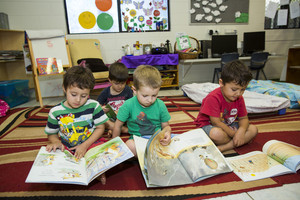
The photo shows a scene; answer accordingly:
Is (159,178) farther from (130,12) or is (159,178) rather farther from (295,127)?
(130,12)

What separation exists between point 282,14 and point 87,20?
3.96 meters

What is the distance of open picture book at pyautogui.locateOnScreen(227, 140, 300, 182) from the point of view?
92 cm

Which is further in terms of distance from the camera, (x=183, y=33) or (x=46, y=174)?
(x=183, y=33)

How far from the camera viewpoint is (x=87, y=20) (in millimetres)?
3338

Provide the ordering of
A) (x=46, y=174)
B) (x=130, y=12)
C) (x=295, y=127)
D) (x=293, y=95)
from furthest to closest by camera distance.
A: (x=130, y=12), (x=293, y=95), (x=295, y=127), (x=46, y=174)

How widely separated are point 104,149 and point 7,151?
86 cm

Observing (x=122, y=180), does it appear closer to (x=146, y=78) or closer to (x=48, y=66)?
(x=146, y=78)

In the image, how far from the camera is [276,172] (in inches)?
36.2

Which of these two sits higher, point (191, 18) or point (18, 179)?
point (191, 18)

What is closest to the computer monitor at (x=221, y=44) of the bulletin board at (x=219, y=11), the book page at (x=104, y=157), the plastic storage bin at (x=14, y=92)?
the bulletin board at (x=219, y=11)

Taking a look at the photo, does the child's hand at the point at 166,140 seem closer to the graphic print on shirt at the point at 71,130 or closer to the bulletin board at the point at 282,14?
the graphic print on shirt at the point at 71,130

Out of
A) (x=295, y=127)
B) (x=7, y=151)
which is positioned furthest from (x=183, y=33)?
(x=7, y=151)

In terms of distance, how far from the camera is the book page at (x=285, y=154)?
0.93 metres

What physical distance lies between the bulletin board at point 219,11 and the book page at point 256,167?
10.6ft
